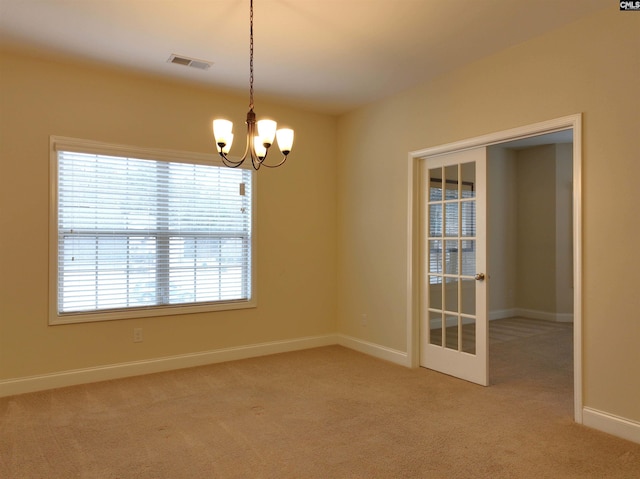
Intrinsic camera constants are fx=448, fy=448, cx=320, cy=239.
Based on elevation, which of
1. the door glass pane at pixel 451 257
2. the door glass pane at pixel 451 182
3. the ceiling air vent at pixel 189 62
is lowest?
the door glass pane at pixel 451 257

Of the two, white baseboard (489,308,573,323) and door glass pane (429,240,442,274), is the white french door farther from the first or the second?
white baseboard (489,308,573,323)

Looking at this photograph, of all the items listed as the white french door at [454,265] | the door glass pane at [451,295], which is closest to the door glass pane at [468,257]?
the white french door at [454,265]

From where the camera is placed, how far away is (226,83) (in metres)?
4.36

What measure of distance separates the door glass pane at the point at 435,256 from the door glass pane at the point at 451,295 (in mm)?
155

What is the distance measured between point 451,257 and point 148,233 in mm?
2895

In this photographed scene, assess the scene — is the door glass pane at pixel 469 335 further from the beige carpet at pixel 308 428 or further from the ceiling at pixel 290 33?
the ceiling at pixel 290 33

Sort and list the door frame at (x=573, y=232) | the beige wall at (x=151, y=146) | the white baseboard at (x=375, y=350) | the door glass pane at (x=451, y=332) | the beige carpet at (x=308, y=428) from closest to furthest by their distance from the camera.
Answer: the beige carpet at (x=308, y=428) → the door frame at (x=573, y=232) → the beige wall at (x=151, y=146) → the door glass pane at (x=451, y=332) → the white baseboard at (x=375, y=350)

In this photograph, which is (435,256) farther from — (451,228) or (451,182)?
(451,182)

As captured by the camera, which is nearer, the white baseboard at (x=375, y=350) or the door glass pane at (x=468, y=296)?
the door glass pane at (x=468, y=296)

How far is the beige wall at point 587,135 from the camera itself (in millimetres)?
2881

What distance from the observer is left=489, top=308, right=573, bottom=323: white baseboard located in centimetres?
699

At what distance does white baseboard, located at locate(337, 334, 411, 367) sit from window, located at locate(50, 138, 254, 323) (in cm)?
129

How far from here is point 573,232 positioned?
3453 mm

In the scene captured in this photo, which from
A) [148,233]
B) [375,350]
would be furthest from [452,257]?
[148,233]
